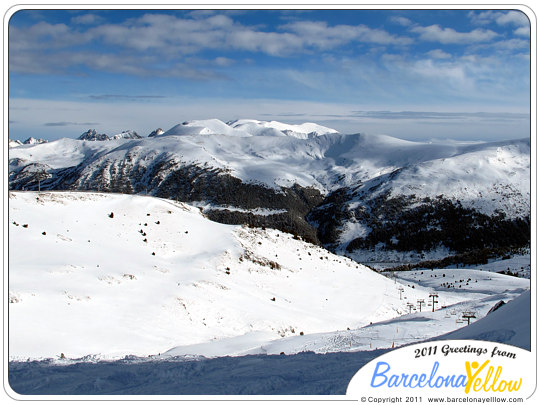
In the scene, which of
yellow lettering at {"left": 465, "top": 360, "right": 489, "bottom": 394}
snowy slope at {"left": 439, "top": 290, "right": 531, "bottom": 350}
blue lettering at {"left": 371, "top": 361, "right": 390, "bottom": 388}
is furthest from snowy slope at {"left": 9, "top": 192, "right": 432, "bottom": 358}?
yellow lettering at {"left": 465, "top": 360, "right": 489, "bottom": 394}

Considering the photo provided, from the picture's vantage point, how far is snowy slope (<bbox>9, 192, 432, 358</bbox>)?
75.1 ft

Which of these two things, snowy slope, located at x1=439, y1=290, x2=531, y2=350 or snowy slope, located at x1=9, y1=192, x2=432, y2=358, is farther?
snowy slope, located at x1=9, y1=192, x2=432, y2=358

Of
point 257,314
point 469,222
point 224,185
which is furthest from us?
point 224,185

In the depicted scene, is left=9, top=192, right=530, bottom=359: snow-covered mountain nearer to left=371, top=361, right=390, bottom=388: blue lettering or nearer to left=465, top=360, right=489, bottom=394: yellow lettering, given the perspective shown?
left=371, top=361, right=390, bottom=388: blue lettering

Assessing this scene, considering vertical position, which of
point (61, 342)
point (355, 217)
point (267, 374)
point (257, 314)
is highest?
point (267, 374)

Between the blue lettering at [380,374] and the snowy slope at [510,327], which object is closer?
the blue lettering at [380,374]

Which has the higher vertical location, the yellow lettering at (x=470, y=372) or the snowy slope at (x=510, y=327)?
the yellow lettering at (x=470, y=372)

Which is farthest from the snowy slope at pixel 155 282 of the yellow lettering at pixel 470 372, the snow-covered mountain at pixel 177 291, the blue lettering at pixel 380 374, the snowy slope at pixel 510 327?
the yellow lettering at pixel 470 372

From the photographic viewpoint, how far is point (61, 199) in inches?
1748

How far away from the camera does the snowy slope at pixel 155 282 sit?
75.1ft

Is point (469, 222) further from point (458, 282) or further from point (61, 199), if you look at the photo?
point (61, 199)

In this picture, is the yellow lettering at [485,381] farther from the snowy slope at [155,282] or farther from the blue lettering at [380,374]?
the snowy slope at [155,282]

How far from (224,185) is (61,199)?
500 feet
